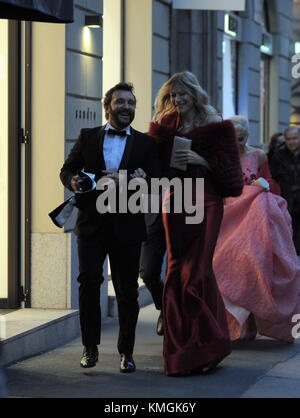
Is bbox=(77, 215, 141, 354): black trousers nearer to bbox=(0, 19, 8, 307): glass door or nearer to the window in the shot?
bbox=(0, 19, 8, 307): glass door


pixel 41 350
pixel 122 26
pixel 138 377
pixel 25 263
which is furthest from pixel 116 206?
pixel 122 26

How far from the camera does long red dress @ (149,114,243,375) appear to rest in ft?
24.8

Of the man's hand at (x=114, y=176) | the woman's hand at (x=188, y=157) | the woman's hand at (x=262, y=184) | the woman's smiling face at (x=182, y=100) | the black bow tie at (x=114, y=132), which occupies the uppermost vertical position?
the woman's smiling face at (x=182, y=100)

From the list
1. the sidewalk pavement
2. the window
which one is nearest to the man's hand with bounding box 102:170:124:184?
the sidewalk pavement

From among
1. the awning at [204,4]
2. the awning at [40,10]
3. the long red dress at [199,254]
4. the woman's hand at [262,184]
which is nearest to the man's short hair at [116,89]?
the long red dress at [199,254]

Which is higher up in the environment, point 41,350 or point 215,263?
point 215,263

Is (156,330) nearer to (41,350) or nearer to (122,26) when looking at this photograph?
(41,350)

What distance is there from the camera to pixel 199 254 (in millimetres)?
7672

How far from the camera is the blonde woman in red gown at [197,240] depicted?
24.8 feet

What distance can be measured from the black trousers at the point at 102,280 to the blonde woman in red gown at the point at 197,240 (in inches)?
11.1

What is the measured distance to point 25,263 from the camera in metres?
9.34

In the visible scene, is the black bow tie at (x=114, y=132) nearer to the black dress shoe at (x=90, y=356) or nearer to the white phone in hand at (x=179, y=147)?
the white phone in hand at (x=179, y=147)
